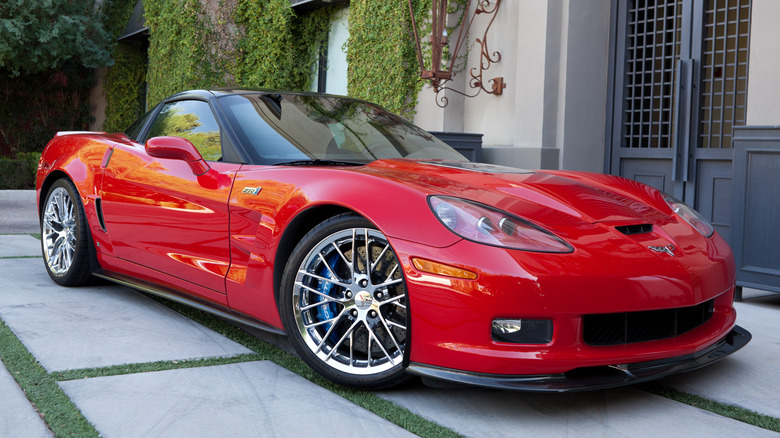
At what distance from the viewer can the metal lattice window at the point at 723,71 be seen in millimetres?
5938

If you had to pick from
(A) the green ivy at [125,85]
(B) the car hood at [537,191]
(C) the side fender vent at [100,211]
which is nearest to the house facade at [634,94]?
(B) the car hood at [537,191]

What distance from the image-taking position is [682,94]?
20.4 ft

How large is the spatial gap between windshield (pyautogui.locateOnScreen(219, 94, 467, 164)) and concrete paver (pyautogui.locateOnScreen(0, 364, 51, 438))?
132cm

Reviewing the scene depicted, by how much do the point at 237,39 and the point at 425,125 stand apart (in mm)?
5155

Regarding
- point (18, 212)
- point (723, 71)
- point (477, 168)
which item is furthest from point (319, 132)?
point (18, 212)

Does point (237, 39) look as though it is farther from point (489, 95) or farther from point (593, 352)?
point (593, 352)

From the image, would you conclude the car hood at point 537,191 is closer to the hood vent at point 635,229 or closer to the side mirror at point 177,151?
the hood vent at point 635,229

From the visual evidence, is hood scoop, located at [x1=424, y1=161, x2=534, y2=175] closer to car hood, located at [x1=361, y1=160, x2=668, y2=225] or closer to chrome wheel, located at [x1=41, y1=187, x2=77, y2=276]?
car hood, located at [x1=361, y1=160, x2=668, y2=225]

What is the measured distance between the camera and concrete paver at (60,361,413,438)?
2.33 metres

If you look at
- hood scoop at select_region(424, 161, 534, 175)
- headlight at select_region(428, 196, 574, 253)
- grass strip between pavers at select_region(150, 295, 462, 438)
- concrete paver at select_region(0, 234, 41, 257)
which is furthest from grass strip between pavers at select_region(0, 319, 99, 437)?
concrete paver at select_region(0, 234, 41, 257)

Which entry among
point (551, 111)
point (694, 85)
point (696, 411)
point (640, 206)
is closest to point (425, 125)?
point (551, 111)

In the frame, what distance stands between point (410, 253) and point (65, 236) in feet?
9.73

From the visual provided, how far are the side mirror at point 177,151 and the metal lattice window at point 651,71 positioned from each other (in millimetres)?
4579

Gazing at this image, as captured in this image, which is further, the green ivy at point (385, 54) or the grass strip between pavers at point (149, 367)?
the green ivy at point (385, 54)
